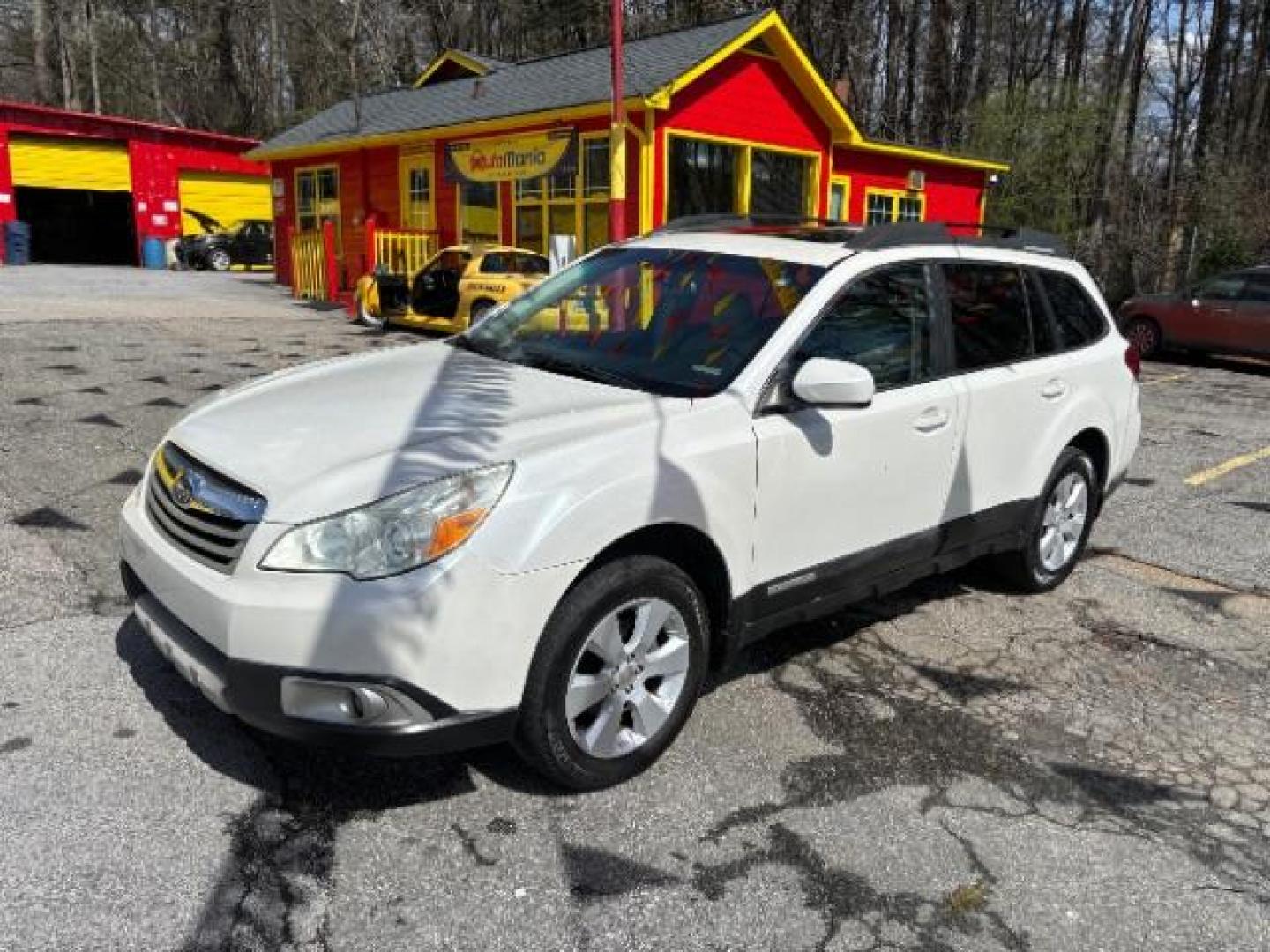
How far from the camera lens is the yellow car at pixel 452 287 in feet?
45.1

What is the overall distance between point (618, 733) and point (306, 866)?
3.07ft

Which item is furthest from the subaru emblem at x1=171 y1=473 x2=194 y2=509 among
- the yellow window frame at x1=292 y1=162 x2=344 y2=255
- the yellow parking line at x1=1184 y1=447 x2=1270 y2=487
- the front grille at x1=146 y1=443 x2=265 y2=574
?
the yellow window frame at x1=292 y1=162 x2=344 y2=255

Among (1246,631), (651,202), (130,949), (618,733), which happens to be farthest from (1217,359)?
(130,949)

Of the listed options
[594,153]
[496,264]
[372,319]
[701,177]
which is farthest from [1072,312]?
[372,319]

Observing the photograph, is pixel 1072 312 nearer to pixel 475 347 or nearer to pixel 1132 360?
pixel 1132 360

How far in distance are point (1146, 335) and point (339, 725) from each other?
49.5ft

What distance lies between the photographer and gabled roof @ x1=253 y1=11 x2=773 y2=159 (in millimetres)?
15102

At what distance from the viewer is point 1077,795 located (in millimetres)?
3217

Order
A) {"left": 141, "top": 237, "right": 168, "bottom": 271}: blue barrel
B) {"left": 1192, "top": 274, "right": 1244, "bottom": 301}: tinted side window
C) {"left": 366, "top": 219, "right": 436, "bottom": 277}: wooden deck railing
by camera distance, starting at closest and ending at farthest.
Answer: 1. {"left": 1192, "top": 274, "right": 1244, "bottom": 301}: tinted side window
2. {"left": 366, "top": 219, "right": 436, "bottom": 277}: wooden deck railing
3. {"left": 141, "top": 237, "right": 168, "bottom": 271}: blue barrel

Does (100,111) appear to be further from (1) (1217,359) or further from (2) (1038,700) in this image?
(2) (1038,700)

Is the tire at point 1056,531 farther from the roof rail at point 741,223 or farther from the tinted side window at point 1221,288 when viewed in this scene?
the tinted side window at point 1221,288

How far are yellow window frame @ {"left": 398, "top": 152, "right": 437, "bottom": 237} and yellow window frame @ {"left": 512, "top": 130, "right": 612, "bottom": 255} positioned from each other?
1.88 m

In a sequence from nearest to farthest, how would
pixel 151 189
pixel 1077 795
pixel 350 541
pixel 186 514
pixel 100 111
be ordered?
pixel 350 541 → pixel 186 514 → pixel 1077 795 → pixel 151 189 → pixel 100 111

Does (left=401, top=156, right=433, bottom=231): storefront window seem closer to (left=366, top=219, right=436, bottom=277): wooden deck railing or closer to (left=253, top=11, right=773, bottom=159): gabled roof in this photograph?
(left=366, top=219, right=436, bottom=277): wooden deck railing
